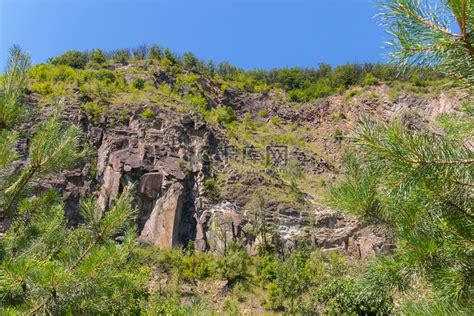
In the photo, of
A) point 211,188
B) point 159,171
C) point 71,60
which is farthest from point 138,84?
point 211,188

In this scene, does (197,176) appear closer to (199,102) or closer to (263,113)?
(199,102)

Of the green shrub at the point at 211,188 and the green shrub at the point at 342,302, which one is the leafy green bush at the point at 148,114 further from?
the green shrub at the point at 342,302

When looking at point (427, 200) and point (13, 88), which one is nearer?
point (427, 200)

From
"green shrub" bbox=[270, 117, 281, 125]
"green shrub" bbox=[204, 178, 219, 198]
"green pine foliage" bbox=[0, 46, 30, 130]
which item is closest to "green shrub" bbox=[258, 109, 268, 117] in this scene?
"green shrub" bbox=[270, 117, 281, 125]

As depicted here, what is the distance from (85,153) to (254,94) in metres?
41.8

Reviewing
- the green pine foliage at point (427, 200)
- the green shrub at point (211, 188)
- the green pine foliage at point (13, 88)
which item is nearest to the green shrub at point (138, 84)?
the green shrub at point (211, 188)

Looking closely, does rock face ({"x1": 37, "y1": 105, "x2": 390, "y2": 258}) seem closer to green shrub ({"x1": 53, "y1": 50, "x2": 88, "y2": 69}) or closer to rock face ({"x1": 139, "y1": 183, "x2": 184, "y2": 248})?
rock face ({"x1": 139, "y1": 183, "x2": 184, "y2": 248})

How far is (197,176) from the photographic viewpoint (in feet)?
86.5

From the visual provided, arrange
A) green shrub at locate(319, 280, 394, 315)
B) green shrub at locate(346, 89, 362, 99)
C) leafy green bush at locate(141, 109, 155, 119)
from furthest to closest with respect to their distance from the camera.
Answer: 1. green shrub at locate(346, 89, 362, 99)
2. leafy green bush at locate(141, 109, 155, 119)
3. green shrub at locate(319, 280, 394, 315)

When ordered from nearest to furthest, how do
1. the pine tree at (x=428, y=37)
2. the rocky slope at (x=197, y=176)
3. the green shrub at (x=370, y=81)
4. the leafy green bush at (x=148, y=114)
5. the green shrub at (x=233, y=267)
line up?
1. the pine tree at (x=428, y=37)
2. the green shrub at (x=233, y=267)
3. the rocky slope at (x=197, y=176)
4. the leafy green bush at (x=148, y=114)
5. the green shrub at (x=370, y=81)

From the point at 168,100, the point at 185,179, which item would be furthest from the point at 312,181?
the point at 168,100

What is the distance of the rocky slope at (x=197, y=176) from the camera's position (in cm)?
2339

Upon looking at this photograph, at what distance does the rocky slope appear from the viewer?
76.7 feet

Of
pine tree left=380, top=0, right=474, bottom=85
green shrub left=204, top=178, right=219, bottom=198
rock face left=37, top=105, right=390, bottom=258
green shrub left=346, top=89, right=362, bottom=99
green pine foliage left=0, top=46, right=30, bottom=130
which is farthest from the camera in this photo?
green shrub left=346, top=89, right=362, bottom=99
